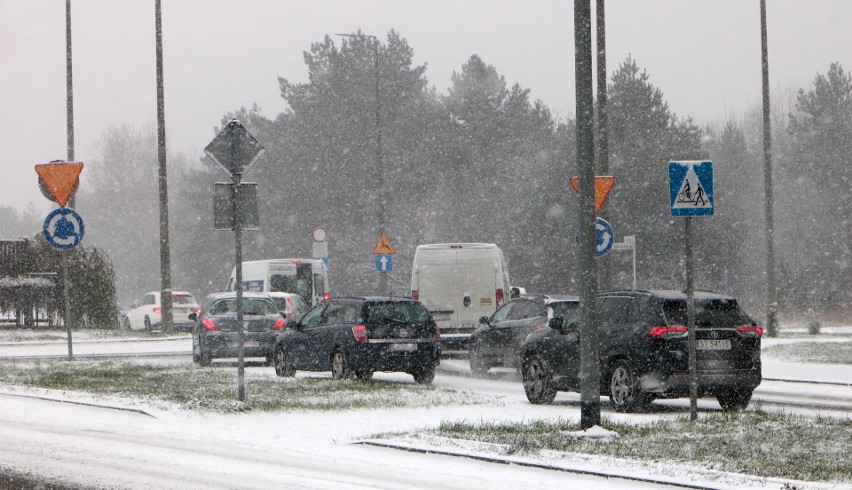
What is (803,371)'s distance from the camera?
24.1 metres

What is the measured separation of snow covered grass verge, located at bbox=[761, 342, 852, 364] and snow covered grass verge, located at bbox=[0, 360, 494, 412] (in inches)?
383

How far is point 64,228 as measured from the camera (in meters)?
23.2

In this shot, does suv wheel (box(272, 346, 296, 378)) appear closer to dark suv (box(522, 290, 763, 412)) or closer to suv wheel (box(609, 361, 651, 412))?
dark suv (box(522, 290, 763, 412))

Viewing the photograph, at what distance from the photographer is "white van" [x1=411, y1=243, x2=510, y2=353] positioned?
2856 centimetres

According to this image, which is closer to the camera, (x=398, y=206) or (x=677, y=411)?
(x=677, y=411)

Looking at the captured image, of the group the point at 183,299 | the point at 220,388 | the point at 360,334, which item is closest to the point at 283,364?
the point at 360,334

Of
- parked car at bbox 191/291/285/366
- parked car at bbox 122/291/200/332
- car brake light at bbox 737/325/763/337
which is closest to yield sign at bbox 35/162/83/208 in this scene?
parked car at bbox 191/291/285/366

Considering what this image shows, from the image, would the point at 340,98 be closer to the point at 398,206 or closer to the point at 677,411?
the point at 398,206

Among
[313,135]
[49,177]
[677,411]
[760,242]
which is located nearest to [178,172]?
[313,135]

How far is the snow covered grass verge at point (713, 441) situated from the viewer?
10.3 meters

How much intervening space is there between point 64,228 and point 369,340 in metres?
5.96

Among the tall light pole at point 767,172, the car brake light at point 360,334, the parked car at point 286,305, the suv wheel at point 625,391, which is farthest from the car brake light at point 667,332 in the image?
the tall light pole at point 767,172

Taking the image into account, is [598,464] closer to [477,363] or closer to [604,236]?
[604,236]

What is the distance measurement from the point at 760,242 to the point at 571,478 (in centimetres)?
7214
